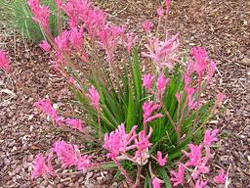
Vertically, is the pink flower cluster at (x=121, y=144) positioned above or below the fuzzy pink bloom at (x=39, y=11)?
below

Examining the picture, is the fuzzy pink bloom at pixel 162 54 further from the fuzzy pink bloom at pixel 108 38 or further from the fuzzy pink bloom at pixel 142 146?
the fuzzy pink bloom at pixel 142 146

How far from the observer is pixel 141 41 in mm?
3807

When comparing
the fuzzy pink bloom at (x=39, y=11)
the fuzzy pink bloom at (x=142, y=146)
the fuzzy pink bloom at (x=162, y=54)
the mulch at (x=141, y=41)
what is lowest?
the mulch at (x=141, y=41)

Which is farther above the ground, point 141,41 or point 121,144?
point 121,144

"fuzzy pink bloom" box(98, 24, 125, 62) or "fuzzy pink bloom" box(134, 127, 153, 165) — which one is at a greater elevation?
"fuzzy pink bloom" box(98, 24, 125, 62)

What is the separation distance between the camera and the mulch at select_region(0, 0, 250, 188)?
8.71 feet

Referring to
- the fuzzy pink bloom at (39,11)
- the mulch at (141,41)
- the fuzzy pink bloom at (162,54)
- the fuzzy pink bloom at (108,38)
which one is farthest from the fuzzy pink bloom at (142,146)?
the mulch at (141,41)

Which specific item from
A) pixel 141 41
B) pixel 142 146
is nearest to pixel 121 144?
pixel 142 146

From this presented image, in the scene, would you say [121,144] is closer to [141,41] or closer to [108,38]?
[108,38]

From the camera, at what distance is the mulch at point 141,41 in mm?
2654

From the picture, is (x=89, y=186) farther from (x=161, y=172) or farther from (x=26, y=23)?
(x=26, y=23)

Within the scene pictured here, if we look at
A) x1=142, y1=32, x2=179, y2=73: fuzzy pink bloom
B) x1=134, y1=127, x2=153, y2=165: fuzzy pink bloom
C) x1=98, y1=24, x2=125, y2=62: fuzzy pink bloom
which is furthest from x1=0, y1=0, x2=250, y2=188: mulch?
x1=134, y1=127, x2=153, y2=165: fuzzy pink bloom

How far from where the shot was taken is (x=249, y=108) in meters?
3.01

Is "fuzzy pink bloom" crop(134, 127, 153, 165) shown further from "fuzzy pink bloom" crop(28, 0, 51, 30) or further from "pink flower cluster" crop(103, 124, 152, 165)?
"fuzzy pink bloom" crop(28, 0, 51, 30)
